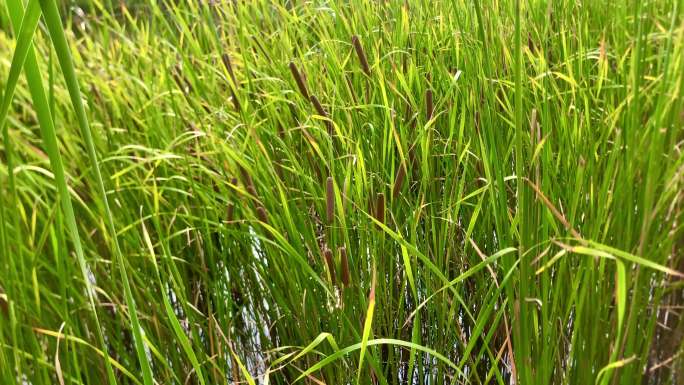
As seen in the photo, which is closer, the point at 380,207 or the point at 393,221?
the point at 380,207

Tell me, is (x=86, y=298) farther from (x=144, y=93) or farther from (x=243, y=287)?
(x=144, y=93)

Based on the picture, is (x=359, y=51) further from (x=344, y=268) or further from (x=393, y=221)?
(x=344, y=268)

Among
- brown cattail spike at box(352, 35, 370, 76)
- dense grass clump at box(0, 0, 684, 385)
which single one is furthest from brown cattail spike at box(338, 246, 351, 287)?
brown cattail spike at box(352, 35, 370, 76)

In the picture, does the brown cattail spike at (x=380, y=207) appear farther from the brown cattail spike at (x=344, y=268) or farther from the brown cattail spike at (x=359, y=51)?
the brown cattail spike at (x=359, y=51)

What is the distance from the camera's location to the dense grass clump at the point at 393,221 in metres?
0.70

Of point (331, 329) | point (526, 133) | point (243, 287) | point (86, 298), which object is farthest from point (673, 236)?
point (86, 298)

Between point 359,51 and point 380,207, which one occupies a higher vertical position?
point 359,51

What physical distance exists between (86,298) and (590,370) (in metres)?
0.89

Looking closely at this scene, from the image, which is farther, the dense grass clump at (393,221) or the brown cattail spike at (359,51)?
the brown cattail spike at (359,51)

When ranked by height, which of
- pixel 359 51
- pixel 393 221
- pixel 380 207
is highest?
pixel 359 51

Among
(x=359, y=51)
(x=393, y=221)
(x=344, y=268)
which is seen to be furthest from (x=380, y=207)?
(x=359, y=51)

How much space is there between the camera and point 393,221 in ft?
3.51

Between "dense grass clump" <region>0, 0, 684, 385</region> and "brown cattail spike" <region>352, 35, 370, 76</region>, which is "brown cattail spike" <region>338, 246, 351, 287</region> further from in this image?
"brown cattail spike" <region>352, 35, 370, 76</region>

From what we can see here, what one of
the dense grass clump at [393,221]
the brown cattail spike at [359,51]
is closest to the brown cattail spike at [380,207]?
the dense grass clump at [393,221]
